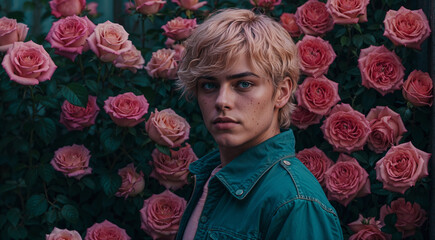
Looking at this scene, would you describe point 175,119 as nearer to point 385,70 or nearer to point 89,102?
point 89,102

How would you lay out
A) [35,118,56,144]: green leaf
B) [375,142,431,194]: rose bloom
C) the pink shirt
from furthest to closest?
[35,118,56,144]: green leaf
[375,142,431,194]: rose bloom
the pink shirt

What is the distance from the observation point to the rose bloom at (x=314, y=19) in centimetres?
257

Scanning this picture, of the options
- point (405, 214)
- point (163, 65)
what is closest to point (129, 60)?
point (163, 65)

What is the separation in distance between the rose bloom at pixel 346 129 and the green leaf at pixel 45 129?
4.06ft

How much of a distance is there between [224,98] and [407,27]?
1.19 m

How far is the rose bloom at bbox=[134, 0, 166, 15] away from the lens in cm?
266

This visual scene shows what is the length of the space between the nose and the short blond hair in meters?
0.05

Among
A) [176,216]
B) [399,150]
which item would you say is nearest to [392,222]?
[399,150]

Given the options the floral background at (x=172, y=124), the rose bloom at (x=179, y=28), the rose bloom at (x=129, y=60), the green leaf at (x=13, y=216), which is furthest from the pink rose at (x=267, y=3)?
the green leaf at (x=13, y=216)

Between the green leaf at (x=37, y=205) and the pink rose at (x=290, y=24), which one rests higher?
the pink rose at (x=290, y=24)

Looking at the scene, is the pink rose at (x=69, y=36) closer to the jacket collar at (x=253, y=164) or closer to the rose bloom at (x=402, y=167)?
the jacket collar at (x=253, y=164)

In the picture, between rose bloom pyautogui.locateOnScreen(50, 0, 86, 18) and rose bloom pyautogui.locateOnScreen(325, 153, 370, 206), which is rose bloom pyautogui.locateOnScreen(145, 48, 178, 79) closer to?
rose bloom pyautogui.locateOnScreen(50, 0, 86, 18)

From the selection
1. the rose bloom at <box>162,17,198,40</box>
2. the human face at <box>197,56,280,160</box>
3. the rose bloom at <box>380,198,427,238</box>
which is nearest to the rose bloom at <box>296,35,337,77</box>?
the rose bloom at <box>162,17,198,40</box>

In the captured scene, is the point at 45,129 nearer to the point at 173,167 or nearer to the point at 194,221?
the point at 173,167
